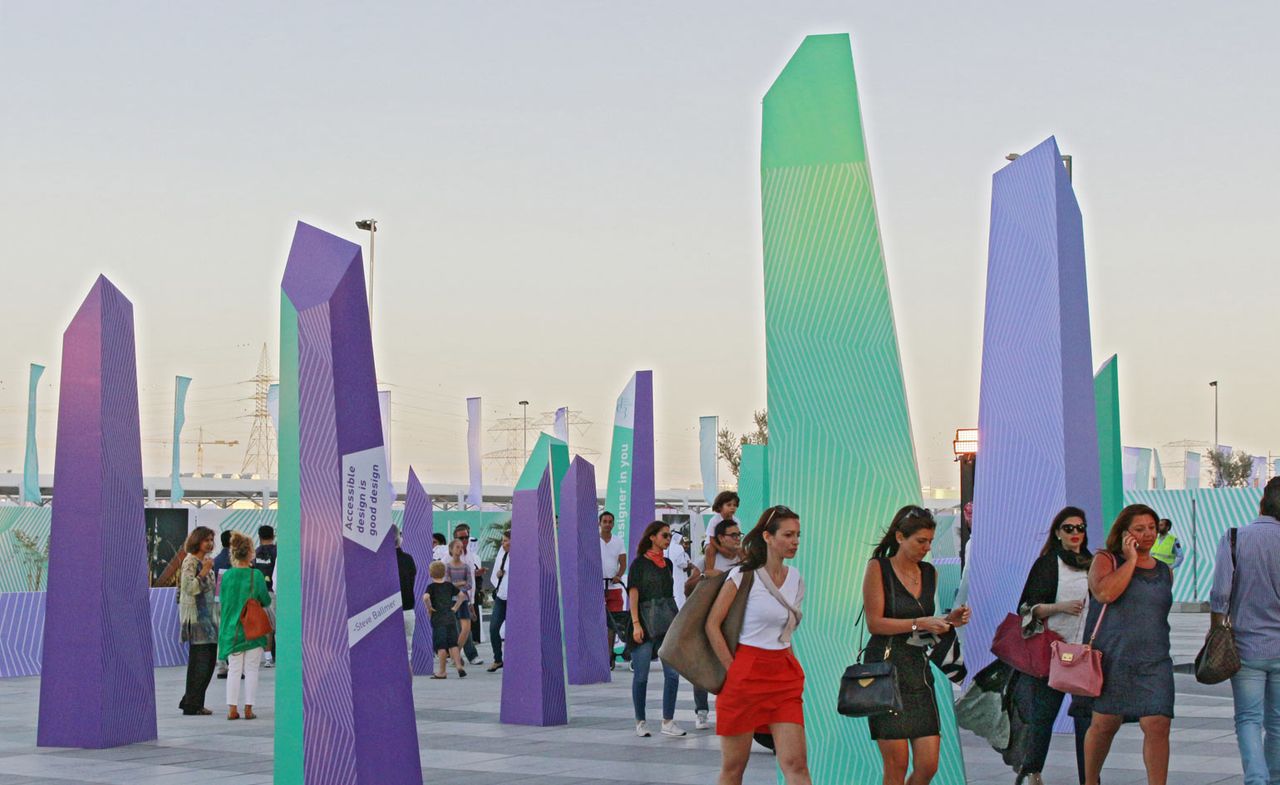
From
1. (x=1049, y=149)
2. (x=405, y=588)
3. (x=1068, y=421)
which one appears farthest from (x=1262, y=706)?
(x=405, y=588)

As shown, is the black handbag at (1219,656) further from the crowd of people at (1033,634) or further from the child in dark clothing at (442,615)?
the child in dark clothing at (442,615)

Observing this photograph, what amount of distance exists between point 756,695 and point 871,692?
1.91 feet

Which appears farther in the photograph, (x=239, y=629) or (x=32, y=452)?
(x=32, y=452)

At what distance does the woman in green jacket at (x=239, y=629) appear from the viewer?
1415 centimetres

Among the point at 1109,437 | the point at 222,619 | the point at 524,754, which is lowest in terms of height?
the point at 524,754

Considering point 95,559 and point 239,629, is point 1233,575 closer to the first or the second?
point 95,559

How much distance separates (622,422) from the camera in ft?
74.0

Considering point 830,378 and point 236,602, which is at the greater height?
point 830,378

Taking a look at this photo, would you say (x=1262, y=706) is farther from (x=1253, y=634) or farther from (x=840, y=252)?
(x=840, y=252)

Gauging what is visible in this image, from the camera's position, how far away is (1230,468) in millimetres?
78312

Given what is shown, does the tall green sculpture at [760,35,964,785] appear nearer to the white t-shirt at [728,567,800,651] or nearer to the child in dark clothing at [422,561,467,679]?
the white t-shirt at [728,567,800,651]

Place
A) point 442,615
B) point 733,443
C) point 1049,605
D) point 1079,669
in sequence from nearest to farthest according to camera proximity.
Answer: point 1079,669 → point 1049,605 → point 442,615 → point 733,443

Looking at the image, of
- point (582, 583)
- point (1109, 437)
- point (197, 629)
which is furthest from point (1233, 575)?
point (582, 583)

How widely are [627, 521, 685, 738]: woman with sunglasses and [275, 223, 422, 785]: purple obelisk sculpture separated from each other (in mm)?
3783
